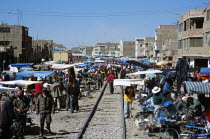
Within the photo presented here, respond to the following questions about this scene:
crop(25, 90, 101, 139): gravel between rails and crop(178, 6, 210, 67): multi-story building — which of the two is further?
crop(178, 6, 210, 67): multi-story building

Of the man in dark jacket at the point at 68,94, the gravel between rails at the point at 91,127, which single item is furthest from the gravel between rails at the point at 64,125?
the man in dark jacket at the point at 68,94

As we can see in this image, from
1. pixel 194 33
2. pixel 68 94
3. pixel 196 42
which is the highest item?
pixel 194 33

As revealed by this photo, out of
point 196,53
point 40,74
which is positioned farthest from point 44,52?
point 40,74

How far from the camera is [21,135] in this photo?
10.2m

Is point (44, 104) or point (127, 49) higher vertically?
point (127, 49)

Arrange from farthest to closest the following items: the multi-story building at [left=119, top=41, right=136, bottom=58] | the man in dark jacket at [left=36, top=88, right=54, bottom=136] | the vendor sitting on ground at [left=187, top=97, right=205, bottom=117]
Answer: the multi-story building at [left=119, top=41, right=136, bottom=58], the vendor sitting on ground at [left=187, top=97, right=205, bottom=117], the man in dark jacket at [left=36, top=88, right=54, bottom=136]

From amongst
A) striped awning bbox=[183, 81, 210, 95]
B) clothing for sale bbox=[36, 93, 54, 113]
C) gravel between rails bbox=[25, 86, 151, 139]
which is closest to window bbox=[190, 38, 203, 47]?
gravel between rails bbox=[25, 86, 151, 139]

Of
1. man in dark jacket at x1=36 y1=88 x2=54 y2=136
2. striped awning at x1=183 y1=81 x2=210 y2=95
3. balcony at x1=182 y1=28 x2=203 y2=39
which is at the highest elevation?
balcony at x1=182 y1=28 x2=203 y2=39

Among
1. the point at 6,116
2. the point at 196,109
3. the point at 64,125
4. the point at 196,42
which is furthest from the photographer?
the point at 196,42

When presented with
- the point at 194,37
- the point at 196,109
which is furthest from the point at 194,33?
the point at 196,109

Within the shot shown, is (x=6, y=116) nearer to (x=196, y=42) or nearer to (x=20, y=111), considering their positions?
(x=20, y=111)

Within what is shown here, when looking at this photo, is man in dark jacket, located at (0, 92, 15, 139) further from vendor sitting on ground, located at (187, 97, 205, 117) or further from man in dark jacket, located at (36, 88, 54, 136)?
vendor sitting on ground, located at (187, 97, 205, 117)

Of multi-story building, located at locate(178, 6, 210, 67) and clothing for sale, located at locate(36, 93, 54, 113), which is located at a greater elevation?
multi-story building, located at locate(178, 6, 210, 67)

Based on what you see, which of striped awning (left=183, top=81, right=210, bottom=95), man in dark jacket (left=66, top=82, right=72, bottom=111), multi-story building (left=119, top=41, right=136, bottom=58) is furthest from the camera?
multi-story building (left=119, top=41, right=136, bottom=58)
